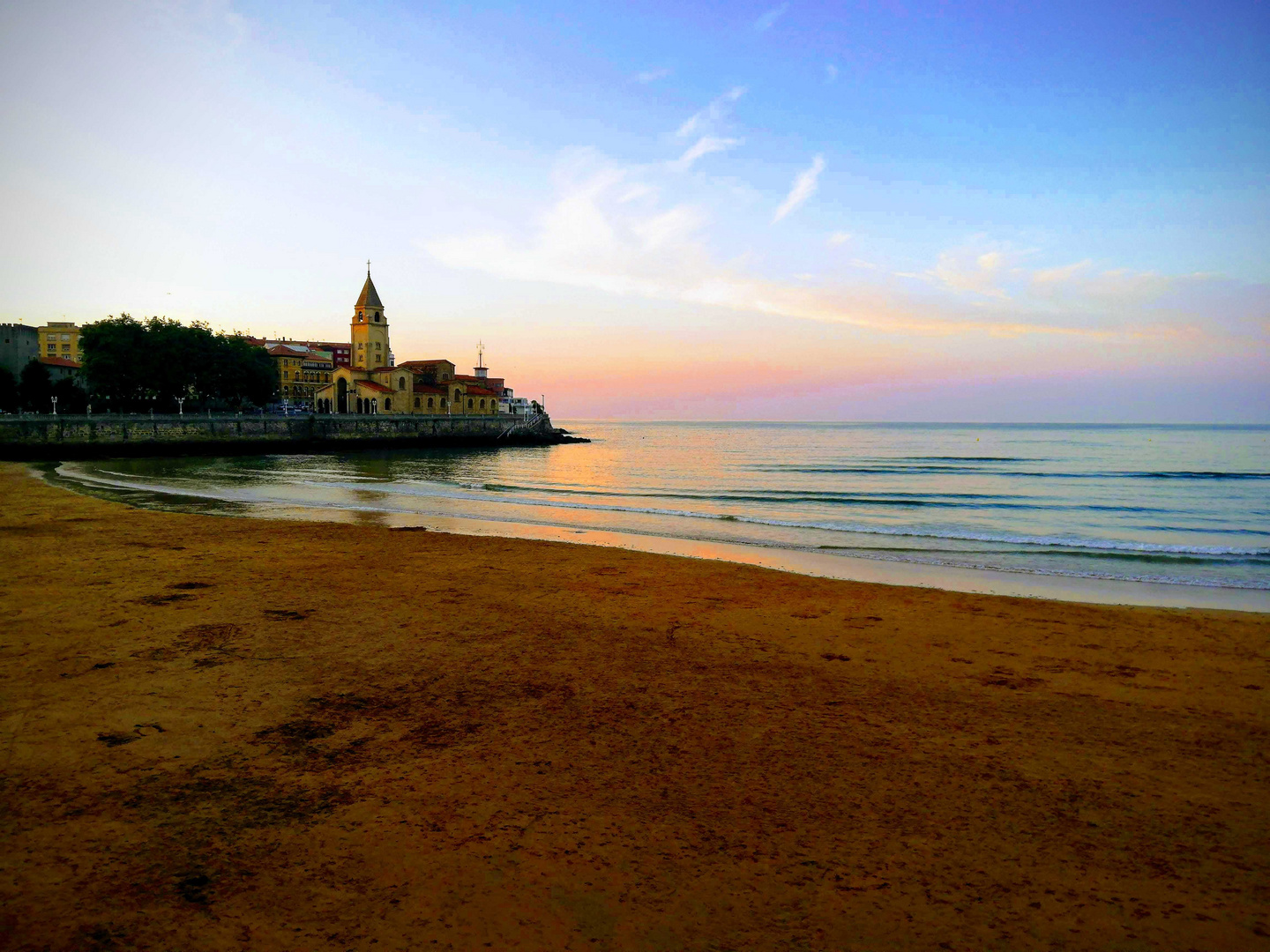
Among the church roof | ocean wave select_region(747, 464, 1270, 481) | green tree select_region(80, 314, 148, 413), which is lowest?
ocean wave select_region(747, 464, 1270, 481)

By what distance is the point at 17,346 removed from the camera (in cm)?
9075

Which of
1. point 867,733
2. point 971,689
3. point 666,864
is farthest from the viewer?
point 971,689

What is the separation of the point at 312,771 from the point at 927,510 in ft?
69.8

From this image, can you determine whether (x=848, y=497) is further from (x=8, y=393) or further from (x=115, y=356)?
(x=8, y=393)

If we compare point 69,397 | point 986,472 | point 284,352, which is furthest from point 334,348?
point 986,472

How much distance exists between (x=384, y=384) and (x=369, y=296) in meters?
13.6

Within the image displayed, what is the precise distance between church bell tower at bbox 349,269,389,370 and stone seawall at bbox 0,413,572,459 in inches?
649

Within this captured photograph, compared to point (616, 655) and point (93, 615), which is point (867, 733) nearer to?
point (616, 655)

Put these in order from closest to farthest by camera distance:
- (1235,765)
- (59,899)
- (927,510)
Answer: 1. (59,899)
2. (1235,765)
3. (927,510)

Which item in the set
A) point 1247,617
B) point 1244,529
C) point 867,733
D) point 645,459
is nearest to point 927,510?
point 1244,529

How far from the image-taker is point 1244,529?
18.7 metres

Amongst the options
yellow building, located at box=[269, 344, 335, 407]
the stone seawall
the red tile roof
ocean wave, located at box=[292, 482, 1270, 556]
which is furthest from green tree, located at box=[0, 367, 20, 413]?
ocean wave, located at box=[292, 482, 1270, 556]

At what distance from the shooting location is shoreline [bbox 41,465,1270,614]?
1113 centimetres

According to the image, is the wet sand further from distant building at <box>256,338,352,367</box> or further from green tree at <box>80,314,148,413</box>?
distant building at <box>256,338,352,367</box>
